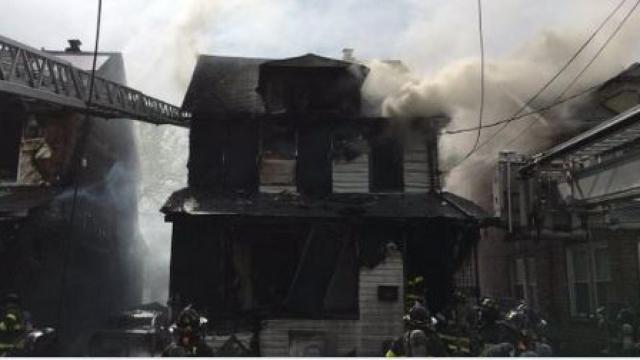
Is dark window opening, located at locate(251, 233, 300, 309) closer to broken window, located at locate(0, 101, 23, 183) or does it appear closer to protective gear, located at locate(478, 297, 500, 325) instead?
protective gear, located at locate(478, 297, 500, 325)

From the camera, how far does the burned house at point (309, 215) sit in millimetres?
14406

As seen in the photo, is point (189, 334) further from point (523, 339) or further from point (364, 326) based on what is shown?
point (364, 326)

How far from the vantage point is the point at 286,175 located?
16109mm

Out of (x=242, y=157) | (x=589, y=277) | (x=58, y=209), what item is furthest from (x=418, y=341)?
(x=58, y=209)

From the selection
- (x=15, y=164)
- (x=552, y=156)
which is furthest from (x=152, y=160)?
(x=552, y=156)

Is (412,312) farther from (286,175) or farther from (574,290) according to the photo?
(574,290)

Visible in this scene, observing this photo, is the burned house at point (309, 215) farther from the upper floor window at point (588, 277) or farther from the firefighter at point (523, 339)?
the firefighter at point (523, 339)

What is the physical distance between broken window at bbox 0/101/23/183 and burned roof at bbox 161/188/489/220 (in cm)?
638

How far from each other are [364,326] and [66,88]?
1028 cm

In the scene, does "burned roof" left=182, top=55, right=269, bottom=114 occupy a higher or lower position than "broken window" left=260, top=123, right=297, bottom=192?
higher

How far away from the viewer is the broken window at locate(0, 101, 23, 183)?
1794 cm

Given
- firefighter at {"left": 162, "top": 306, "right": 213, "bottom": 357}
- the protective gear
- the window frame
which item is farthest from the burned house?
the protective gear

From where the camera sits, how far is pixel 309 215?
1432cm

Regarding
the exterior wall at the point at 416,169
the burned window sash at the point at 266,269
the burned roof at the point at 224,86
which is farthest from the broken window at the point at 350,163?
the burned roof at the point at 224,86
